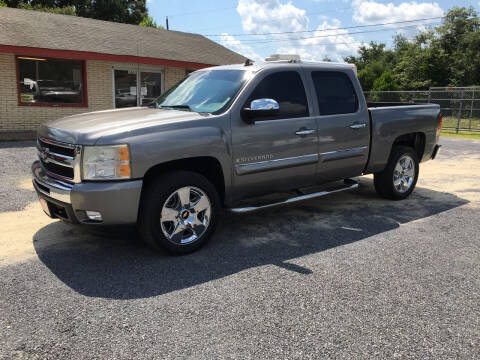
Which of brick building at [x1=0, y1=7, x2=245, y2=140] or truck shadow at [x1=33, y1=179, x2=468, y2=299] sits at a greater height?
brick building at [x1=0, y1=7, x2=245, y2=140]

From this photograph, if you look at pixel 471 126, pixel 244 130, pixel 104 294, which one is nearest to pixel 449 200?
pixel 244 130

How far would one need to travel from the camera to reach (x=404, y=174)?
22.1 feet

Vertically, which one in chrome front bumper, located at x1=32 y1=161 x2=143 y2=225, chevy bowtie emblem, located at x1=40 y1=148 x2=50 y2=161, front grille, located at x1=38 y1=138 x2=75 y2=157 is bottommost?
chrome front bumper, located at x1=32 y1=161 x2=143 y2=225

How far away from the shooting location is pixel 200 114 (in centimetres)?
464

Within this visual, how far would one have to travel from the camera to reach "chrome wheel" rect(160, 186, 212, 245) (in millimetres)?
4250

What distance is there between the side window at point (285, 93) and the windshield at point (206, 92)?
0.26m

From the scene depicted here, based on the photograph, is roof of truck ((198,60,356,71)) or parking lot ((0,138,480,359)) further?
roof of truck ((198,60,356,71))

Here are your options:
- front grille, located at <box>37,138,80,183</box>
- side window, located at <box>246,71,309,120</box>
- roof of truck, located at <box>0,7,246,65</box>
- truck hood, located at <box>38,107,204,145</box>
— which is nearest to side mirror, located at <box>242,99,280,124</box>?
side window, located at <box>246,71,309,120</box>

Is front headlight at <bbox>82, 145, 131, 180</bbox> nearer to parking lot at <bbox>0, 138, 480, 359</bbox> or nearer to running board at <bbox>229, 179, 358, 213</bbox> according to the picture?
parking lot at <bbox>0, 138, 480, 359</bbox>

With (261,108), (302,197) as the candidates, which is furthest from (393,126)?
(261,108)

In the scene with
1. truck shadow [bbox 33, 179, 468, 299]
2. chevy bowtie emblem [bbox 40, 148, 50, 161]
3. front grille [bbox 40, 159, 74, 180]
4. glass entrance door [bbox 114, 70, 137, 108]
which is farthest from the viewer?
glass entrance door [bbox 114, 70, 137, 108]

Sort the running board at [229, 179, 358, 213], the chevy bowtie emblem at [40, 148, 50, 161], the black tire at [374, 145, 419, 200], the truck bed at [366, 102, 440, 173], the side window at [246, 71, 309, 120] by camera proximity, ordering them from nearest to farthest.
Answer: the chevy bowtie emblem at [40, 148, 50, 161]
the running board at [229, 179, 358, 213]
the side window at [246, 71, 309, 120]
the truck bed at [366, 102, 440, 173]
the black tire at [374, 145, 419, 200]

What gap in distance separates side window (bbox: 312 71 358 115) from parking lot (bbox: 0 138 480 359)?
1.45 meters

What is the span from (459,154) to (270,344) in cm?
1137
